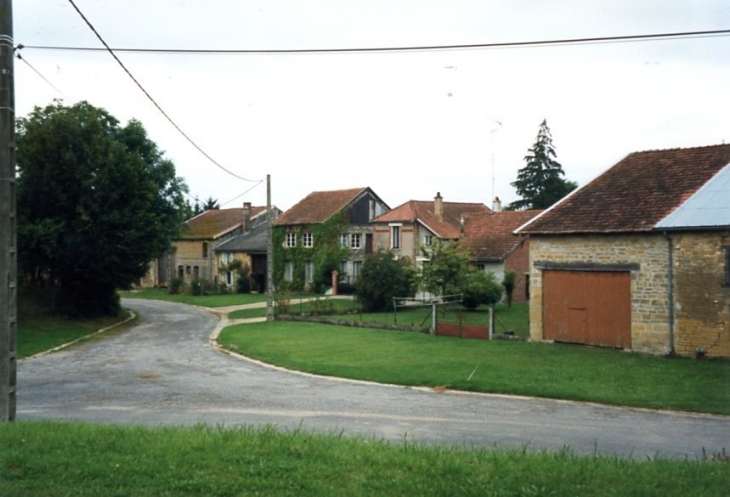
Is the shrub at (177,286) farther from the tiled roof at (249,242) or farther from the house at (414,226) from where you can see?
the house at (414,226)

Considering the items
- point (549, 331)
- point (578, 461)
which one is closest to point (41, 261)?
point (549, 331)

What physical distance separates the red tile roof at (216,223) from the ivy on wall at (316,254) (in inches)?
373

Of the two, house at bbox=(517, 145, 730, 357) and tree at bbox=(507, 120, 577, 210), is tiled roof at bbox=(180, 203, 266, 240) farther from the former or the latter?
house at bbox=(517, 145, 730, 357)

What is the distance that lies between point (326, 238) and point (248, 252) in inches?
322

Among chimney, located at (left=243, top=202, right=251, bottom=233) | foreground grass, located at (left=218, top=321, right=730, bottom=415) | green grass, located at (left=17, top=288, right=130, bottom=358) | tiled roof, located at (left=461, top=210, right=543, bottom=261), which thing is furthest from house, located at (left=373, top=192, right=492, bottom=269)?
foreground grass, located at (left=218, top=321, right=730, bottom=415)

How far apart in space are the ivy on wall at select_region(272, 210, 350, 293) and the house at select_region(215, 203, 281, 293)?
1602 mm

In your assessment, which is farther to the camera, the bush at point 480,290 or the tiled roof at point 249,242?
the tiled roof at point 249,242

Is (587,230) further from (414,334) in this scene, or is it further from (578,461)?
(578,461)

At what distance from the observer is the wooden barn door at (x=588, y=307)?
80.3 ft

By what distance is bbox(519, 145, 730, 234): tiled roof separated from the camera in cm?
2442

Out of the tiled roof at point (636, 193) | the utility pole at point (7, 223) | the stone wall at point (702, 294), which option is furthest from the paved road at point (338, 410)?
the tiled roof at point (636, 193)

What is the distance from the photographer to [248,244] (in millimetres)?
66062

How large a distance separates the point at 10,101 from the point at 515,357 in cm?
1576

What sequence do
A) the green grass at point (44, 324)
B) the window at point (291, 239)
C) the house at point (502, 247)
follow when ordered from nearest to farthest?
the green grass at point (44, 324) < the house at point (502, 247) < the window at point (291, 239)
